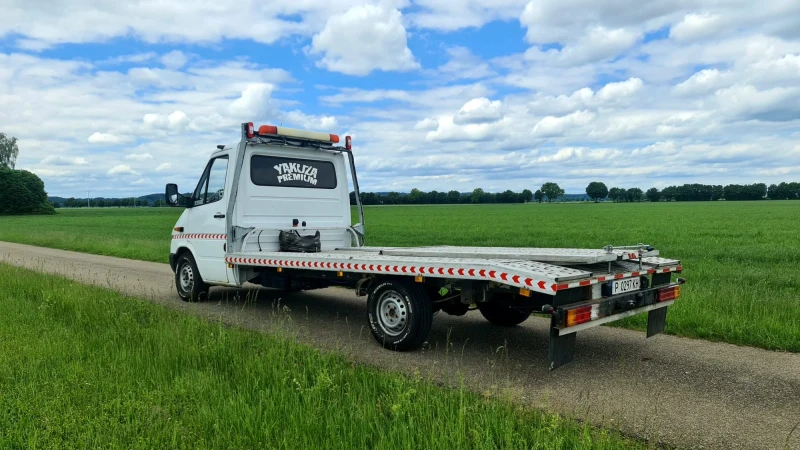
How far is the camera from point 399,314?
221 inches

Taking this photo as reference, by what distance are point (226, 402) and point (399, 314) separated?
2.18 metres

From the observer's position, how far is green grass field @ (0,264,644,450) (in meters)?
3.34

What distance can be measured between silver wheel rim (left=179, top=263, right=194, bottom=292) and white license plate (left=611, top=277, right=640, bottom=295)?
21.3 feet

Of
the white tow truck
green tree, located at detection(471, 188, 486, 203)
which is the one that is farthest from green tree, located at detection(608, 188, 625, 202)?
the white tow truck

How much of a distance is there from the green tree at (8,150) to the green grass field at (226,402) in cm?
11676

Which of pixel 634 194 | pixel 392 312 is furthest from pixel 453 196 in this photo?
pixel 392 312

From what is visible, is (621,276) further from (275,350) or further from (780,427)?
(275,350)

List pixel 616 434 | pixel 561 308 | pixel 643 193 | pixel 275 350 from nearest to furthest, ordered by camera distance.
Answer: pixel 616 434
pixel 561 308
pixel 275 350
pixel 643 193

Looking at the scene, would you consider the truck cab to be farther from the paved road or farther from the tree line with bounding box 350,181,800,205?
the tree line with bounding box 350,181,800,205

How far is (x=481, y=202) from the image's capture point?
11388cm

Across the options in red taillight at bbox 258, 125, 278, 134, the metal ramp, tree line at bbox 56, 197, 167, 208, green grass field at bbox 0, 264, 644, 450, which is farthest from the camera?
tree line at bbox 56, 197, 167, 208

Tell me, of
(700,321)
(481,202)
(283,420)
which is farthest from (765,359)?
(481,202)

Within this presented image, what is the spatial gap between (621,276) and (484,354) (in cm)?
154

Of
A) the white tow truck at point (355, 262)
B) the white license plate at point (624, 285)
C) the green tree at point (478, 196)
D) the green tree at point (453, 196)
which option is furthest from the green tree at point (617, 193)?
the white license plate at point (624, 285)
